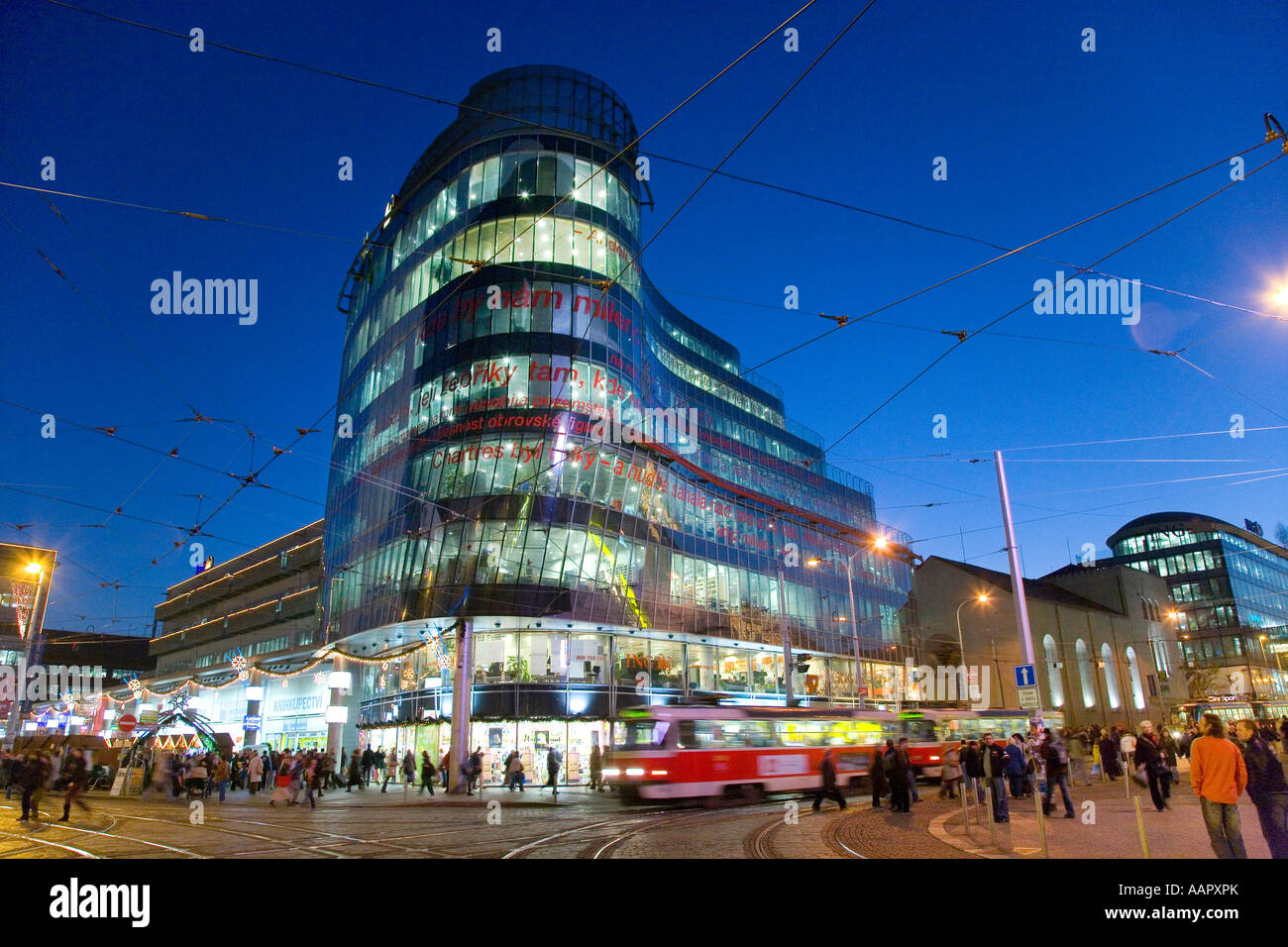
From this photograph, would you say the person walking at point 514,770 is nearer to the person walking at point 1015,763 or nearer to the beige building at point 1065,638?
the person walking at point 1015,763

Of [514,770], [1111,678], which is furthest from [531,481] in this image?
[1111,678]

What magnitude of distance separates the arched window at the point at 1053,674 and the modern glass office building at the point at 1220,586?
115ft

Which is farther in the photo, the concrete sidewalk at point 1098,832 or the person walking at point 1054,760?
the person walking at point 1054,760

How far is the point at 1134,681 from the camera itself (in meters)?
→ 70.9

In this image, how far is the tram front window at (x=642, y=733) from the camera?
21.7m

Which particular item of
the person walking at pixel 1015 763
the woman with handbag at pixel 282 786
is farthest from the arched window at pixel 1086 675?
the woman with handbag at pixel 282 786

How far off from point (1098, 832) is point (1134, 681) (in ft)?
231

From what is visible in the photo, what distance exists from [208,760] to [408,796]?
9.76m

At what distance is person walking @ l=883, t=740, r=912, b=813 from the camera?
1798 centimetres

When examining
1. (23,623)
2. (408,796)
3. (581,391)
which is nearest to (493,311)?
(581,391)

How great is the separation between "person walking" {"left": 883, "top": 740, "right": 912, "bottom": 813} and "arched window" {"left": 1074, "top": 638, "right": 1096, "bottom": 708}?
5360 cm

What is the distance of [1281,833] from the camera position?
8508mm

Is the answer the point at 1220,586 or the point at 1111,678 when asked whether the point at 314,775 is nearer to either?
the point at 1111,678

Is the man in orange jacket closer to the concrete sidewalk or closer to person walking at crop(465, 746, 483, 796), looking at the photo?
the concrete sidewalk
